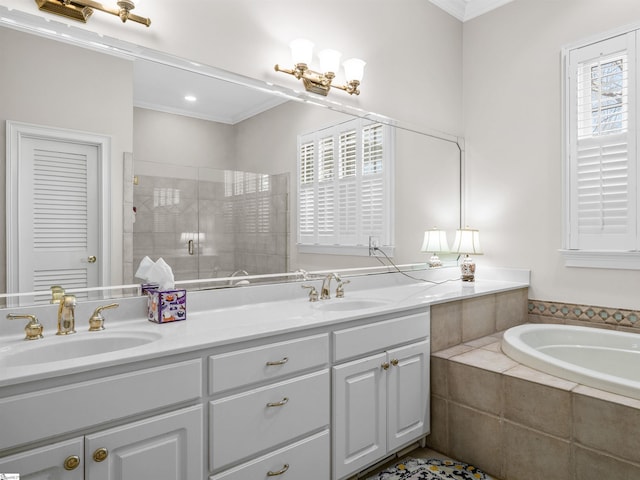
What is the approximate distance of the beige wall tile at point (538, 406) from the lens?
1771 millimetres

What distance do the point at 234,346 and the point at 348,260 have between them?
1.25 metres

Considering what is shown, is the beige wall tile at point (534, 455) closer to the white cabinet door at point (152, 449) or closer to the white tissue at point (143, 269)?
the white cabinet door at point (152, 449)

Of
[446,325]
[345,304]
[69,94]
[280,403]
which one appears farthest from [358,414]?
[69,94]

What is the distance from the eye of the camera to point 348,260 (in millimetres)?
2545

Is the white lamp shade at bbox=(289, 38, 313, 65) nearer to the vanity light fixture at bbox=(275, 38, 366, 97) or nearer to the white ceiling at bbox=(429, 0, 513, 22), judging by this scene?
the vanity light fixture at bbox=(275, 38, 366, 97)

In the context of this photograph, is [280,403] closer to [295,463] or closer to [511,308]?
[295,463]

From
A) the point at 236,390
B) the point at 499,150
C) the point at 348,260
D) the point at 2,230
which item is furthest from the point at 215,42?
the point at 499,150

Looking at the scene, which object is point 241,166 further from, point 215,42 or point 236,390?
point 236,390

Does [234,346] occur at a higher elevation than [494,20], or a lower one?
lower

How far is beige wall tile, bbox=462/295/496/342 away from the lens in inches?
97.0

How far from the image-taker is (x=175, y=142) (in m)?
1.82

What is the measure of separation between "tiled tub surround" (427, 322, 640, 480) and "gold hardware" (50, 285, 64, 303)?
1.74 meters

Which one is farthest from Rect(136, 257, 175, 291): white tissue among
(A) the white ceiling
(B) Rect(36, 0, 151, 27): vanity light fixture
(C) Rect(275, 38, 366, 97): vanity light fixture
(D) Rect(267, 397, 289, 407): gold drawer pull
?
(A) the white ceiling

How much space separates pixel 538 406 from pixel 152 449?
1.61 metres
